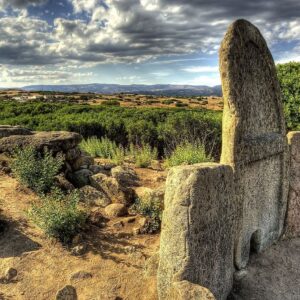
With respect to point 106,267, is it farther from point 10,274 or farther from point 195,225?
point 195,225

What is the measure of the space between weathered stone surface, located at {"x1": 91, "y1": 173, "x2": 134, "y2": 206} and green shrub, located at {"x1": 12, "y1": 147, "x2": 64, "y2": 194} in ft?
2.73

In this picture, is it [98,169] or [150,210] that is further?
[98,169]

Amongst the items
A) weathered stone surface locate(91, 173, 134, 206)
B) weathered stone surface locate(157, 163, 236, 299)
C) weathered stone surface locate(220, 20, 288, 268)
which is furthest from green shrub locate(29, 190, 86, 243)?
weathered stone surface locate(220, 20, 288, 268)

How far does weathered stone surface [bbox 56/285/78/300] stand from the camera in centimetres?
448

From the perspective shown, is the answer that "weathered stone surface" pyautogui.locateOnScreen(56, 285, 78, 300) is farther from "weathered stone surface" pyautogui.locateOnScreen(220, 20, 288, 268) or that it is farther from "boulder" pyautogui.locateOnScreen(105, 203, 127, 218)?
"boulder" pyautogui.locateOnScreen(105, 203, 127, 218)

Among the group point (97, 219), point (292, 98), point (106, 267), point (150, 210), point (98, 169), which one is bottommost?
point (106, 267)

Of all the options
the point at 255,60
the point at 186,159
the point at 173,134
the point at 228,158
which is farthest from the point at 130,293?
the point at 173,134

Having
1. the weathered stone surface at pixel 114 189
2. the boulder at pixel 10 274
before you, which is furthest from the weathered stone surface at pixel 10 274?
the weathered stone surface at pixel 114 189

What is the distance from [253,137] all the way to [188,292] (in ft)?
7.45

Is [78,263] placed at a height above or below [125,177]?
below

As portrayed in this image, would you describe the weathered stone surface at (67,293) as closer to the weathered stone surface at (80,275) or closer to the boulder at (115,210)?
the weathered stone surface at (80,275)

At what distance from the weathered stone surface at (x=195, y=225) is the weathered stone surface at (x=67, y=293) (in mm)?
1033

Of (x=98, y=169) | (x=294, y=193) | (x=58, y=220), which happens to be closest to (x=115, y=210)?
(x=58, y=220)

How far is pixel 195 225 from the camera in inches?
161
